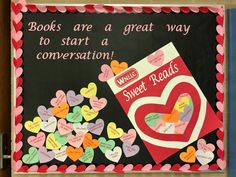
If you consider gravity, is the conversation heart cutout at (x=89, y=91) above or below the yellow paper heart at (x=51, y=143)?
above

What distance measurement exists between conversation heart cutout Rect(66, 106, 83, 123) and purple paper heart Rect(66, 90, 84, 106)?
0.02 meters

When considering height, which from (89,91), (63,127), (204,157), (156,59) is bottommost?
(204,157)

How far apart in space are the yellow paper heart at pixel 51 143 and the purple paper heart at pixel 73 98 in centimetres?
13

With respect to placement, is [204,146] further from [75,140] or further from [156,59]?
[75,140]

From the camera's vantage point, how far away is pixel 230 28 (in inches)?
54.2

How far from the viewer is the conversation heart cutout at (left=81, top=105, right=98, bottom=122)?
4.35ft

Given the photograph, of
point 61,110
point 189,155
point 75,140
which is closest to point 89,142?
point 75,140

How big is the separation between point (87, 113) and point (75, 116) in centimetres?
4

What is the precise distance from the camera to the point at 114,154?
1.33m

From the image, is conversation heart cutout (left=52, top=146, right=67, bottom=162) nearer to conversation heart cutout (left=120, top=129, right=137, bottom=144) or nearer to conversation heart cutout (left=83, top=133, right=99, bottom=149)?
conversation heart cutout (left=83, top=133, right=99, bottom=149)

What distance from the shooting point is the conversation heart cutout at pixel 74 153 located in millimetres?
1320

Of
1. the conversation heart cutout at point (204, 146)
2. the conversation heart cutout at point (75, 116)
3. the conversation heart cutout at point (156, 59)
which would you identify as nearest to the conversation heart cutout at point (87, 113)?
the conversation heart cutout at point (75, 116)

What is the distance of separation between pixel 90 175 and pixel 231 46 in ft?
2.29

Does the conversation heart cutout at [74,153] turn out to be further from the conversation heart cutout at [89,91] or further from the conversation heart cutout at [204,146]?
the conversation heart cutout at [204,146]
